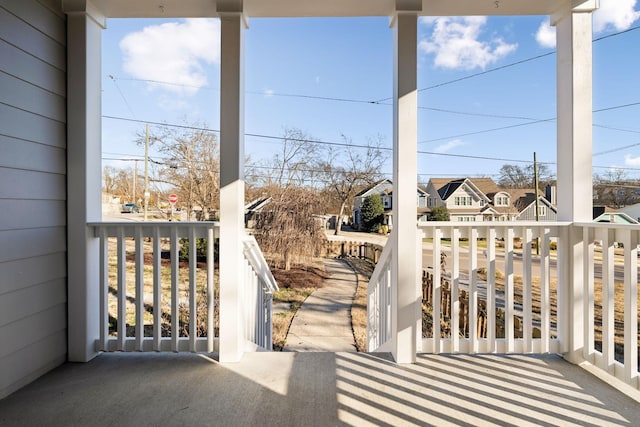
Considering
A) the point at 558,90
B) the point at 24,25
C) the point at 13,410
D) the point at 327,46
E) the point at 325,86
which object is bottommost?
the point at 13,410

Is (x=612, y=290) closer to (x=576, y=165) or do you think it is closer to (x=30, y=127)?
(x=576, y=165)

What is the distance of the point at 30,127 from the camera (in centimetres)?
170

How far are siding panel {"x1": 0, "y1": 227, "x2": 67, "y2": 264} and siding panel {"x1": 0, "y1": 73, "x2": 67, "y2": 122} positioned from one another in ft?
2.19

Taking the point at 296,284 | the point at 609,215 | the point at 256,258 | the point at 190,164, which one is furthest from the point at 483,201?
the point at 296,284

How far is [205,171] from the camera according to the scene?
9.52ft

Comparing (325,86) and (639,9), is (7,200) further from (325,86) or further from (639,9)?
(639,9)

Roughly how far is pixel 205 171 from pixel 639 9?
11.5 feet

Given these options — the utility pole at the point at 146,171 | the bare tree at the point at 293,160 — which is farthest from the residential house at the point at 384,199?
the utility pole at the point at 146,171

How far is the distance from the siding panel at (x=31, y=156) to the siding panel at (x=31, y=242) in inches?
13.8

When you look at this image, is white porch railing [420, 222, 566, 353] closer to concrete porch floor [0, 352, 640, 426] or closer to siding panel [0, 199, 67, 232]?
concrete porch floor [0, 352, 640, 426]

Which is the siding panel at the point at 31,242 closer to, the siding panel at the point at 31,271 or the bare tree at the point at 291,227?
the siding panel at the point at 31,271

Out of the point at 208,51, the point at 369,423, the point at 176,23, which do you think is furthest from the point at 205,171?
the point at 369,423

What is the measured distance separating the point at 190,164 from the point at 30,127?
4.29 ft

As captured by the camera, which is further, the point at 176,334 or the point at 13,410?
the point at 176,334
